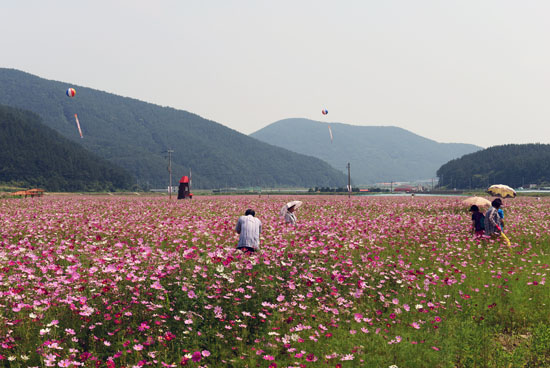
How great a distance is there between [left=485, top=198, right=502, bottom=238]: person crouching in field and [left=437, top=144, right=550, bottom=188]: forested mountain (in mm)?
172623

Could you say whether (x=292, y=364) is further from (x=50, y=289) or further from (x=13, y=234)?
(x=13, y=234)

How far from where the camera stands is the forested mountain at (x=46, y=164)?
150 m

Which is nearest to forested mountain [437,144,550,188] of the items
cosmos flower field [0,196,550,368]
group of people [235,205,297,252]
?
cosmos flower field [0,196,550,368]

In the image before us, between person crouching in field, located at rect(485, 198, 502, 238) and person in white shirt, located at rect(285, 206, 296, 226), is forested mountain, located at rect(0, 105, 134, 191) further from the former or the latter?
person crouching in field, located at rect(485, 198, 502, 238)

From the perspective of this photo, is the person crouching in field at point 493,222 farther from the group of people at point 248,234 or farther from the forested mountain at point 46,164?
the forested mountain at point 46,164

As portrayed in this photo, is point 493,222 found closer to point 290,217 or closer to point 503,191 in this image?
point 290,217

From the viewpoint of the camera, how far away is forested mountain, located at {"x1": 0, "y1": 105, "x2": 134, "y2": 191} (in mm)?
149625

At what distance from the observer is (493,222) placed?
14.9 meters

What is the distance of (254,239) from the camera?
11312mm

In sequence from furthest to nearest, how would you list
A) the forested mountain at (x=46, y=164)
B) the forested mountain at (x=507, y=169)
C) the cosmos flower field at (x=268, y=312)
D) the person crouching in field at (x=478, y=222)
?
the forested mountain at (x=507, y=169) < the forested mountain at (x=46, y=164) < the person crouching in field at (x=478, y=222) < the cosmos flower field at (x=268, y=312)

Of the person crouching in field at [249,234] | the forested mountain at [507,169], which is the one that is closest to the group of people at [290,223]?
the person crouching in field at [249,234]

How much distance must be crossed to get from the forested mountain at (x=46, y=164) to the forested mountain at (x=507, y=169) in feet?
455

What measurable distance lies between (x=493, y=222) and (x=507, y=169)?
184m

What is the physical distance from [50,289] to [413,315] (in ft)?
21.4
